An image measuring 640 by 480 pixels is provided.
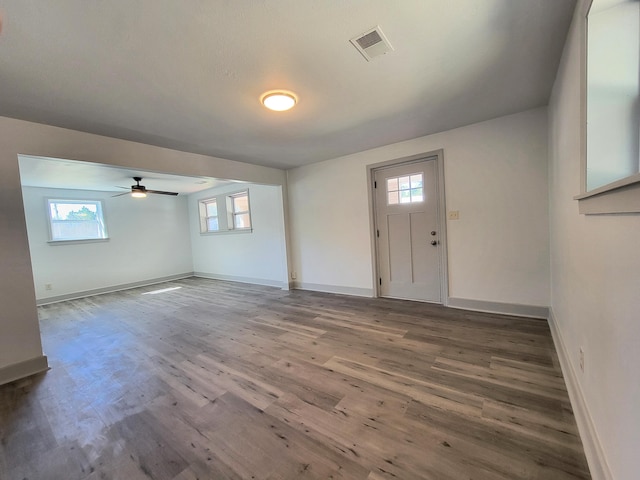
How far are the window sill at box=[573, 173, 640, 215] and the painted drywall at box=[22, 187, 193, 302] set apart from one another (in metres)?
8.17

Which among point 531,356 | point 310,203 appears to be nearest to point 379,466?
point 531,356

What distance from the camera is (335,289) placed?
480 centimetres

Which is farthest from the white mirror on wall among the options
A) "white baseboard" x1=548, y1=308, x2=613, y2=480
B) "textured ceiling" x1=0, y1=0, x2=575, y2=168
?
"white baseboard" x1=548, y1=308, x2=613, y2=480

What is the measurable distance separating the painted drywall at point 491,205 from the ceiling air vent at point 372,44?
211 cm

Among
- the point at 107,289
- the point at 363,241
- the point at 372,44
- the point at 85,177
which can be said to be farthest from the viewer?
the point at 107,289

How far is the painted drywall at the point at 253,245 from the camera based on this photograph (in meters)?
5.52

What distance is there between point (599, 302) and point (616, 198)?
549 mm

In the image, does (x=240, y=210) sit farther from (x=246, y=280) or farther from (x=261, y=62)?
(x=261, y=62)

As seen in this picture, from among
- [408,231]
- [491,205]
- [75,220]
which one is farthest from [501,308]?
[75,220]

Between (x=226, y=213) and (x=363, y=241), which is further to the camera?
(x=226, y=213)

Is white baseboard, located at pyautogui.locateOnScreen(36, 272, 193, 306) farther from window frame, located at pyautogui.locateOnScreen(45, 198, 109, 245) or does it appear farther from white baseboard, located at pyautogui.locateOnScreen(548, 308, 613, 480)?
white baseboard, located at pyautogui.locateOnScreen(548, 308, 613, 480)

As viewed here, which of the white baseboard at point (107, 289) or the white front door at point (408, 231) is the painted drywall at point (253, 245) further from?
the white front door at point (408, 231)

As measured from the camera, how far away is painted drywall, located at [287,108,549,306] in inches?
117

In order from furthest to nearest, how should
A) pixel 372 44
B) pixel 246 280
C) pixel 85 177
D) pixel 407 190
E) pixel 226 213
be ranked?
pixel 226 213
pixel 246 280
pixel 85 177
pixel 407 190
pixel 372 44
